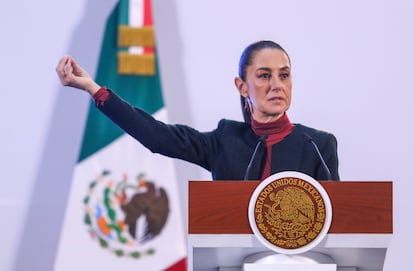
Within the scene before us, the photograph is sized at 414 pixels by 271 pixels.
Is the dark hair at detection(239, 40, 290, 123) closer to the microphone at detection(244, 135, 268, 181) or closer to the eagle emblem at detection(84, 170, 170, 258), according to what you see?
the microphone at detection(244, 135, 268, 181)

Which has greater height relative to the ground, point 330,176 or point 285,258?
point 330,176

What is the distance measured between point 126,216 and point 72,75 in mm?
976

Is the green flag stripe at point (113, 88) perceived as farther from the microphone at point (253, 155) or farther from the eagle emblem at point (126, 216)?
the microphone at point (253, 155)

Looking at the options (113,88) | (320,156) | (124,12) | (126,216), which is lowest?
(126,216)

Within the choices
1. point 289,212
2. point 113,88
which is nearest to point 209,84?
point 113,88

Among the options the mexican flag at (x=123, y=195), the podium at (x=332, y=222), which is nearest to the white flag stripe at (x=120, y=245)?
the mexican flag at (x=123, y=195)

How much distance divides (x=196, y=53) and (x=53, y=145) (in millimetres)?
809

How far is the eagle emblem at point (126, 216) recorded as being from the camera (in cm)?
321

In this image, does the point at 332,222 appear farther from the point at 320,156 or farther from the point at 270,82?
the point at 270,82

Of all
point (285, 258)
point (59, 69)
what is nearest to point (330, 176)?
point (285, 258)

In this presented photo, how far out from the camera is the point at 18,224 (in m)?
3.23

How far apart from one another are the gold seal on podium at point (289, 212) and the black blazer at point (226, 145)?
2.51 ft

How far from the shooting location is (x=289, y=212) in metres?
1.87

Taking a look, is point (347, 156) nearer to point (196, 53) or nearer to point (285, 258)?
point (196, 53)
